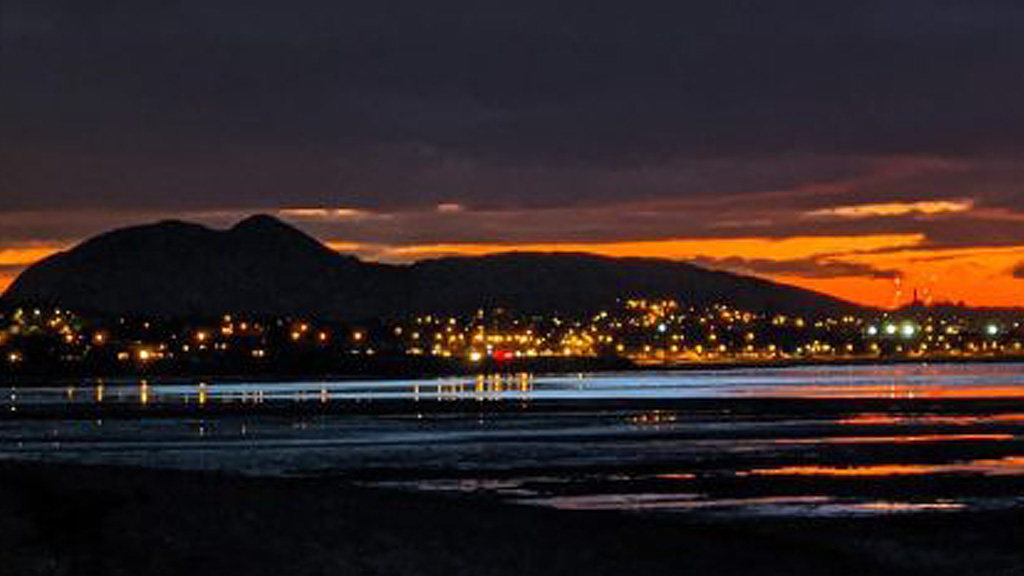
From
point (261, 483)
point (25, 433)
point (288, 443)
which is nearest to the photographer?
point (261, 483)

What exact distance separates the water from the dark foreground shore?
7090 mm

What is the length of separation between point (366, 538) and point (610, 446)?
3965 centimetres

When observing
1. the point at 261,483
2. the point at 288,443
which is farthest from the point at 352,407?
the point at 261,483

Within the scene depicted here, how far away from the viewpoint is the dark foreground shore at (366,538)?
2625cm

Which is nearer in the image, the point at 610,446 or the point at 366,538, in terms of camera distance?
the point at 366,538

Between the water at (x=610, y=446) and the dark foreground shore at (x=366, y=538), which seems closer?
the dark foreground shore at (x=366, y=538)

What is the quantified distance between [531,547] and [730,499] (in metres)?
15.0

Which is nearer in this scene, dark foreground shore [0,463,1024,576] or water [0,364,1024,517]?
dark foreground shore [0,463,1024,576]

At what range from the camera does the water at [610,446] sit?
45969mm

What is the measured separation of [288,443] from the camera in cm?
7281

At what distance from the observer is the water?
4597 centimetres

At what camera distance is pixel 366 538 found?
95.1 ft

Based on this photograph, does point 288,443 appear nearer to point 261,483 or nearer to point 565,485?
point 565,485

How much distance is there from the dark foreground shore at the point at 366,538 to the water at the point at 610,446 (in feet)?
23.3
